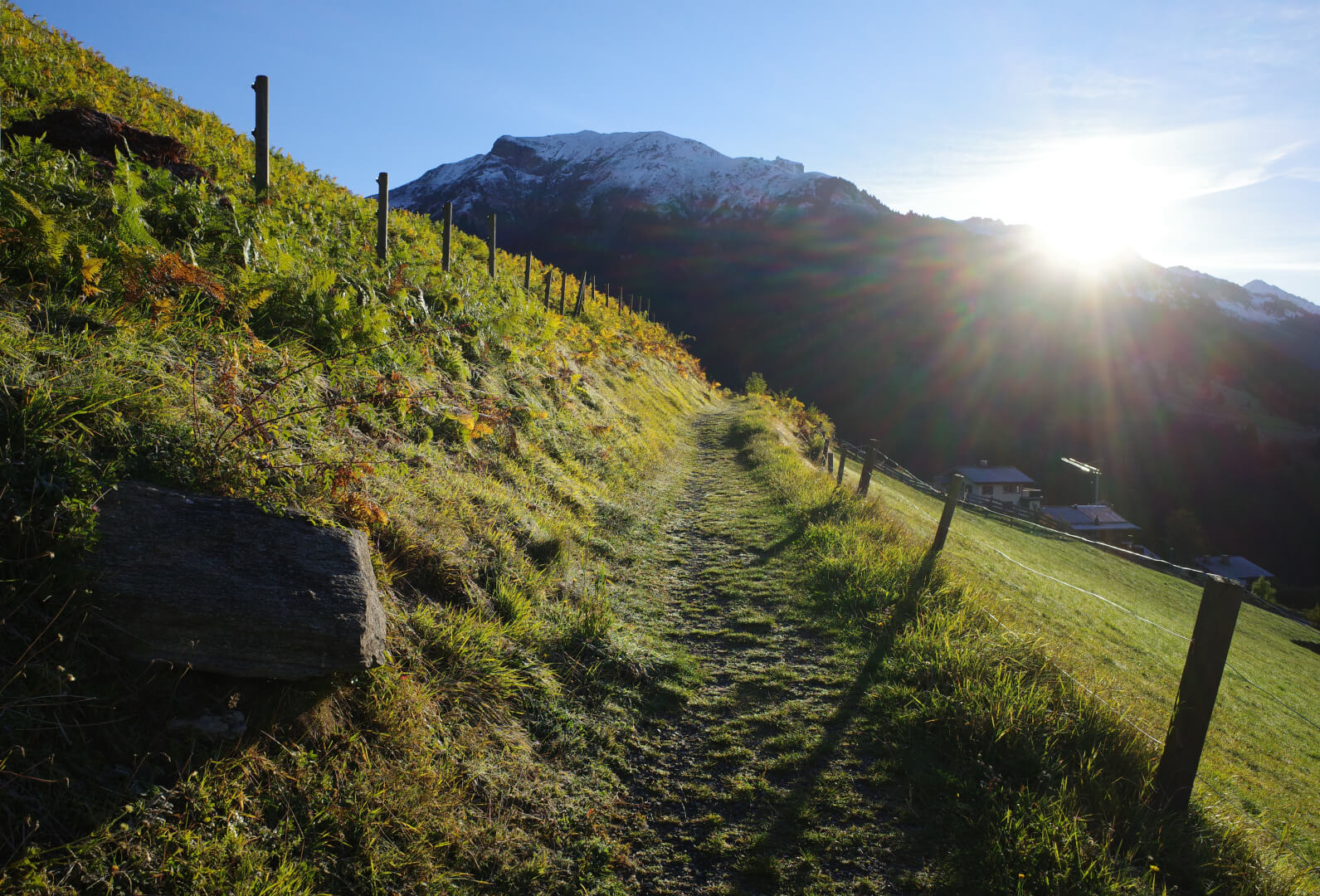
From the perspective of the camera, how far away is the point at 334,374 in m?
5.62

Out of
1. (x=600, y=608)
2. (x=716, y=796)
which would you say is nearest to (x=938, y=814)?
(x=716, y=796)

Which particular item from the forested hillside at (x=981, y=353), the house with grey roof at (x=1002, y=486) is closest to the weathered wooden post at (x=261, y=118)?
the forested hillside at (x=981, y=353)

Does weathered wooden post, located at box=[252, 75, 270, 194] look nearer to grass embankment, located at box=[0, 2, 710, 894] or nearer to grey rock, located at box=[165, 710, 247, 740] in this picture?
grass embankment, located at box=[0, 2, 710, 894]

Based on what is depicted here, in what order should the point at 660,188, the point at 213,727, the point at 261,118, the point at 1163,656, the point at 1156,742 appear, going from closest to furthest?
the point at 213,727
the point at 1156,742
the point at 261,118
the point at 1163,656
the point at 660,188

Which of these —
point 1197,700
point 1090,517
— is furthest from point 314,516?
point 1090,517

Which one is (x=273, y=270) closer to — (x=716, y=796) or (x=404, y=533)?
(x=404, y=533)

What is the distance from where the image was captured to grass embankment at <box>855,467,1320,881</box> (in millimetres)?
6016

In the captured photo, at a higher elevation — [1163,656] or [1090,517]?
[1163,656]

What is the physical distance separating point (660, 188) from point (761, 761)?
178534 mm

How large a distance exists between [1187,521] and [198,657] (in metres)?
111

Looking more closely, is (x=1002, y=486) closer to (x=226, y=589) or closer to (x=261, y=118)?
(x=261, y=118)

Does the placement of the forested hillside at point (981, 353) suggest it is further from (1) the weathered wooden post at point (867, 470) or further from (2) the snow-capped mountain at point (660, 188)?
(1) the weathered wooden post at point (867, 470)

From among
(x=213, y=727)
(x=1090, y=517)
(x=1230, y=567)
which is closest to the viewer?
(x=213, y=727)

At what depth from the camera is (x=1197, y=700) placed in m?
3.92
